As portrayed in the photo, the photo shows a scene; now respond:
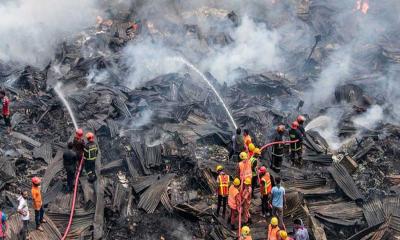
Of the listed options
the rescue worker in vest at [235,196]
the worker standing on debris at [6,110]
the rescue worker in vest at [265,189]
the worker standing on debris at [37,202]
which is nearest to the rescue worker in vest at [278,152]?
the rescue worker in vest at [265,189]

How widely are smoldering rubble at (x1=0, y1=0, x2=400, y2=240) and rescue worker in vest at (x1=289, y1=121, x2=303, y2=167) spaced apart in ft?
1.63

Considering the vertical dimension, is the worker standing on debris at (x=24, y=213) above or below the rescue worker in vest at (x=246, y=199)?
below

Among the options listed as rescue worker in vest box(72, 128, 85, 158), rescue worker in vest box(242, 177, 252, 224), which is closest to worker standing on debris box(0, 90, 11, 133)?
rescue worker in vest box(72, 128, 85, 158)

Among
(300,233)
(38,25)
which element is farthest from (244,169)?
(38,25)

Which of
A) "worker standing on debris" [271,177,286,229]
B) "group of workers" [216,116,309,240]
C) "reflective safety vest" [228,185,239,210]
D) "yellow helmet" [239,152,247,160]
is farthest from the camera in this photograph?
"yellow helmet" [239,152,247,160]

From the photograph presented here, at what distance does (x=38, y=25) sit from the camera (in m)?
23.5

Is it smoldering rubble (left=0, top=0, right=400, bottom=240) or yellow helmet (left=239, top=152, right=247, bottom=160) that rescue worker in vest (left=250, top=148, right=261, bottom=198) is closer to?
yellow helmet (left=239, top=152, right=247, bottom=160)

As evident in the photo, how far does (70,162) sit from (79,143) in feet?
2.40

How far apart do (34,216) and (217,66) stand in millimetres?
12855

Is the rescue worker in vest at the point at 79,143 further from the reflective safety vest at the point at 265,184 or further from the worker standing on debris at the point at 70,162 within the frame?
the reflective safety vest at the point at 265,184

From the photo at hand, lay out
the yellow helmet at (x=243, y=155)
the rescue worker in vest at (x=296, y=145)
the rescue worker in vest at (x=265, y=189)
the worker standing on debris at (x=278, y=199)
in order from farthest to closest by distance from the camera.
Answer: the rescue worker in vest at (x=296, y=145) → the yellow helmet at (x=243, y=155) → the rescue worker in vest at (x=265, y=189) → the worker standing on debris at (x=278, y=199)

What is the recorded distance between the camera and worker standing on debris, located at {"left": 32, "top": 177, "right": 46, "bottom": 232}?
424 inches

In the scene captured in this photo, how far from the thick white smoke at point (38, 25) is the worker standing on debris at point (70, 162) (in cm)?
1093

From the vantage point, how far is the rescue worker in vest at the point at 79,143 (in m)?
12.9
